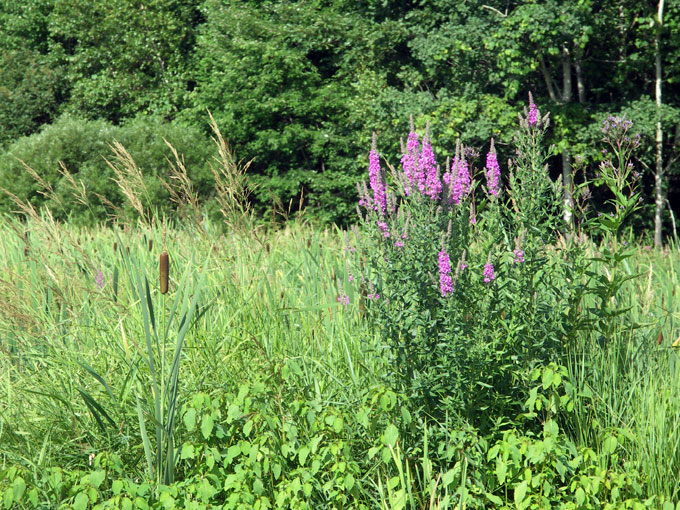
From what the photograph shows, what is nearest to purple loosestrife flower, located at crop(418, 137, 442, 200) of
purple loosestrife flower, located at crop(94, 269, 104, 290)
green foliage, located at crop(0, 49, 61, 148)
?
purple loosestrife flower, located at crop(94, 269, 104, 290)

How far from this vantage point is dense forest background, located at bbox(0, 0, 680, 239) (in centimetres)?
1214

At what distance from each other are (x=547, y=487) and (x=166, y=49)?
18.1 metres

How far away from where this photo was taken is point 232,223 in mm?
3891

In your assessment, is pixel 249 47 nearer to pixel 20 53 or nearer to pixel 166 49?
pixel 166 49

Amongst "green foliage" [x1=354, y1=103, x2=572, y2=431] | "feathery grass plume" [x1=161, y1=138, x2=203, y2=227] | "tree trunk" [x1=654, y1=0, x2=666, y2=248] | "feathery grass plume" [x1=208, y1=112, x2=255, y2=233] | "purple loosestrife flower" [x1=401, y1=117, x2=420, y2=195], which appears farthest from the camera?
"tree trunk" [x1=654, y1=0, x2=666, y2=248]

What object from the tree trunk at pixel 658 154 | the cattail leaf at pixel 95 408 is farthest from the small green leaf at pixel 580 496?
the tree trunk at pixel 658 154

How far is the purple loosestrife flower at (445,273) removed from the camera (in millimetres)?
2531

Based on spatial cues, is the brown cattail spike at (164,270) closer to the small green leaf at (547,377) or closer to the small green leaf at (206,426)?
the small green leaf at (206,426)

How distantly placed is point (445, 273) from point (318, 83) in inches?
576

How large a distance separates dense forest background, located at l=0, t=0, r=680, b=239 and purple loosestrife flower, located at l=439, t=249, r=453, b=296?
7.62 metres

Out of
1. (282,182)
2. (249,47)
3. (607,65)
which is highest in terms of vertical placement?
(249,47)

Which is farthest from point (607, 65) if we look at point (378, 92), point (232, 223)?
point (232, 223)

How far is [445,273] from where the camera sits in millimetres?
2559

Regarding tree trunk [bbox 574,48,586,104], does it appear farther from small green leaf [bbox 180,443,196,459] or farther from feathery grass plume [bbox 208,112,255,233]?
small green leaf [bbox 180,443,196,459]
